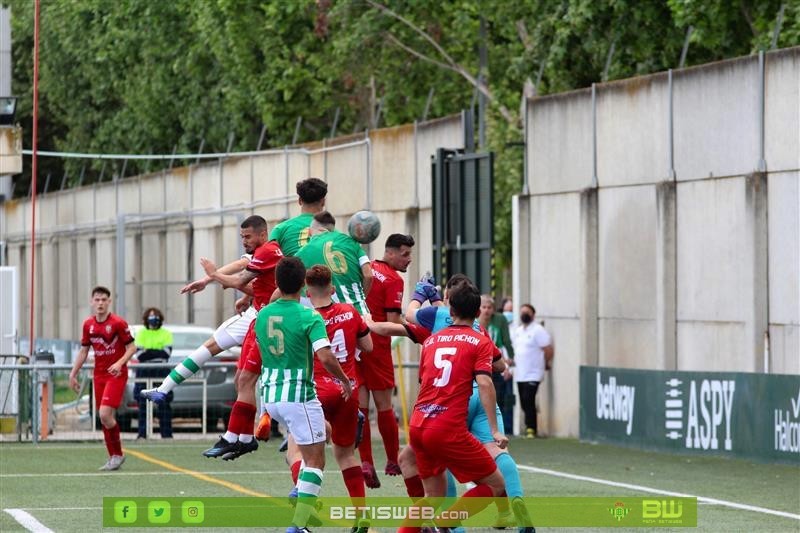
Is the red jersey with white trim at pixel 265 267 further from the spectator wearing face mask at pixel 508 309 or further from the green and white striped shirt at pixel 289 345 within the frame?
the spectator wearing face mask at pixel 508 309

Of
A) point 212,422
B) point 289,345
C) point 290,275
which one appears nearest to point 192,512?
point 289,345

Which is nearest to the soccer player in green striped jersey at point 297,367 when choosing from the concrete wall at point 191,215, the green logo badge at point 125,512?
the green logo badge at point 125,512

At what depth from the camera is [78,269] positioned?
6244 cm

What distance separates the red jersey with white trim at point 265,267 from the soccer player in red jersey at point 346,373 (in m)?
0.82

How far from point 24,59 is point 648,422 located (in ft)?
159

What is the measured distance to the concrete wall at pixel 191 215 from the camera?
3662cm

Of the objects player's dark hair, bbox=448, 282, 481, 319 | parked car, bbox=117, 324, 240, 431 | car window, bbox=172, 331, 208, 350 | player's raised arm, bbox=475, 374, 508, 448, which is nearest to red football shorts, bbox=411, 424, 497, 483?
player's raised arm, bbox=475, 374, 508, 448

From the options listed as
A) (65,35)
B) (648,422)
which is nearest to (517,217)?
(648,422)

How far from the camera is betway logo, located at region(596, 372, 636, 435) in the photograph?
27.3 metres

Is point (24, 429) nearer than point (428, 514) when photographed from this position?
No

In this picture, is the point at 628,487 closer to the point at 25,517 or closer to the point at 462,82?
the point at 25,517

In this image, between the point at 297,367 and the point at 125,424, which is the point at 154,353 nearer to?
the point at 125,424

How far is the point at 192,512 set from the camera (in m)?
17.6

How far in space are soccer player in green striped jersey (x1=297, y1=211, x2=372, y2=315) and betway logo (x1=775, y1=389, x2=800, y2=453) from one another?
8762 millimetres
